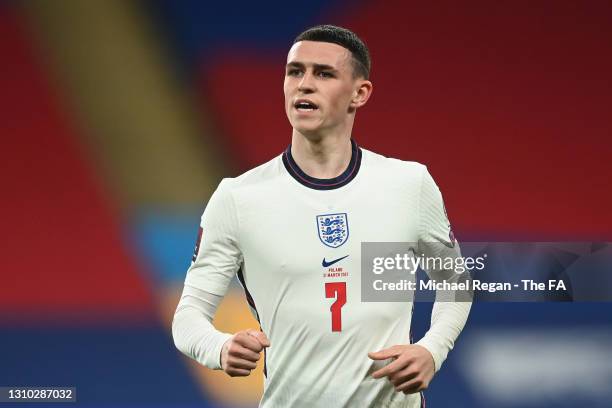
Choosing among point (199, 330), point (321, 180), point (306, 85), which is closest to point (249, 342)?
point (199, 330)

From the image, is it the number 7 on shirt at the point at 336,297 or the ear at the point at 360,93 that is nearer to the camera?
the number 7 on shirt at the point at 336,297

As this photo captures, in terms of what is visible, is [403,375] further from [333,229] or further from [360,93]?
[360,93]

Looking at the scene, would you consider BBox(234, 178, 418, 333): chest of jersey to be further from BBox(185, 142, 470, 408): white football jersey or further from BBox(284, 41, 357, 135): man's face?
BBox(284, 41, 357, 135): man's face

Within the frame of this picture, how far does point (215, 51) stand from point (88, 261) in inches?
40.1

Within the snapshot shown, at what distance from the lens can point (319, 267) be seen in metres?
2.11

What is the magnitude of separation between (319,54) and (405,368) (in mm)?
787

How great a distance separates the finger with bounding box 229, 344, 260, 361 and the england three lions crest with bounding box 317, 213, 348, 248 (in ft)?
1.34

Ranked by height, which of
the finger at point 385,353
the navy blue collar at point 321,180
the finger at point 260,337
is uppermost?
the navy blue collar at point 321,180

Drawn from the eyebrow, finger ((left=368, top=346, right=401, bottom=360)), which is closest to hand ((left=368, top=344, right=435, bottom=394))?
finger ((left=368, top=346, right=401, bottom=360))

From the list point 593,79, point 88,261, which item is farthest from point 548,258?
point 88,261

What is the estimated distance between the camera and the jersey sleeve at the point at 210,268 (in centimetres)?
208

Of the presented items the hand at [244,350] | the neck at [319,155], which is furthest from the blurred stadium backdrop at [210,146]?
the hand at [244,350]

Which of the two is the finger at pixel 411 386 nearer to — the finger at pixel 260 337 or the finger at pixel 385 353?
the finger at pixel 385 353

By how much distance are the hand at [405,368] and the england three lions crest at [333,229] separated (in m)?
0.30
